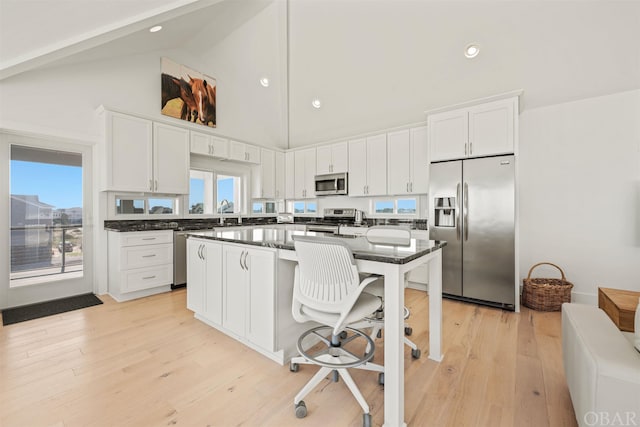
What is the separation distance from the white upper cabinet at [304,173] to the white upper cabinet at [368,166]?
0.87 meters

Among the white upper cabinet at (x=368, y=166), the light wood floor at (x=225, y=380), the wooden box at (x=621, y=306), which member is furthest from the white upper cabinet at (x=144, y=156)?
the wooden box at (x=621, y=306)

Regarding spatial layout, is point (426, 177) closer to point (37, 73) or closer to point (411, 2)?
point (411, 2)

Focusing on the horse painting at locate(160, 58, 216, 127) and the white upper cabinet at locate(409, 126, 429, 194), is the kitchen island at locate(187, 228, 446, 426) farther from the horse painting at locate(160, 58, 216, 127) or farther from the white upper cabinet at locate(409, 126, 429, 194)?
the horse painting at locate(160, 58, 216, 127)

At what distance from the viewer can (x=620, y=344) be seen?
121cm

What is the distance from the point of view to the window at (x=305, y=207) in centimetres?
566

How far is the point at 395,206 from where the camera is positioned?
4535 millimetres

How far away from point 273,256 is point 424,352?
1432 millimetres

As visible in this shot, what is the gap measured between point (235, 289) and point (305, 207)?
3.68 meters

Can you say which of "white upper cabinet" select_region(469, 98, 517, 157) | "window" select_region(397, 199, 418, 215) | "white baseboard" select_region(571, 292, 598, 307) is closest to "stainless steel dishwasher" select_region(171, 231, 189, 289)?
"window" select_region(397, 199, 418, 215)

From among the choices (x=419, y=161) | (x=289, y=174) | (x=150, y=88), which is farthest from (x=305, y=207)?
(x=150, y=88)

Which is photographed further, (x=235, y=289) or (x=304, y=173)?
(x=304, y=173)

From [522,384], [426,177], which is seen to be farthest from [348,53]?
[522,384]

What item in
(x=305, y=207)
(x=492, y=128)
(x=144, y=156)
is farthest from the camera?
(x=305, y=207)

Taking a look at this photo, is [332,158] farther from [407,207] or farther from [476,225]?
[476,225]
